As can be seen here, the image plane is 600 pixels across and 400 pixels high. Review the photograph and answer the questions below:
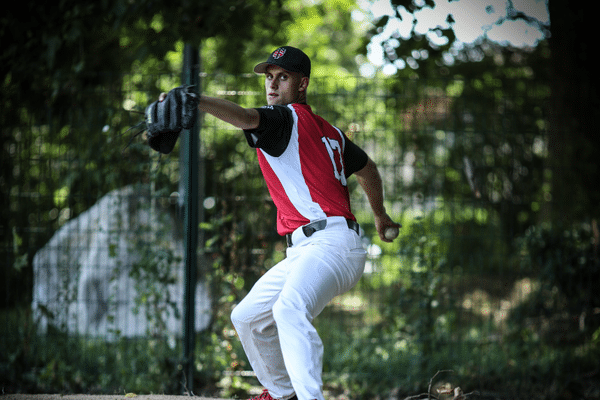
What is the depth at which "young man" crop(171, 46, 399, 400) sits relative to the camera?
2.57 m

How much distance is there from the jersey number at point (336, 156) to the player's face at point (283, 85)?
1.04ft

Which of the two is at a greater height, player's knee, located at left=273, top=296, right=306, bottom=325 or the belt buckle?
the belt buckle

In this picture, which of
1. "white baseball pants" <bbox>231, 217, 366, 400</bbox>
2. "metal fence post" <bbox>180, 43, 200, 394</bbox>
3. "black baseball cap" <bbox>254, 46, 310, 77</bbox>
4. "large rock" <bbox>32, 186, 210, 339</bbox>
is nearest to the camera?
"white baseball pants" <bbox>231, 217, 366, 400</bbox>

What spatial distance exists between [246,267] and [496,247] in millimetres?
5864

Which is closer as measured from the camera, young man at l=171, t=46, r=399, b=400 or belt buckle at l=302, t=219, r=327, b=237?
young man at l=171, t=46, r=399, b=400

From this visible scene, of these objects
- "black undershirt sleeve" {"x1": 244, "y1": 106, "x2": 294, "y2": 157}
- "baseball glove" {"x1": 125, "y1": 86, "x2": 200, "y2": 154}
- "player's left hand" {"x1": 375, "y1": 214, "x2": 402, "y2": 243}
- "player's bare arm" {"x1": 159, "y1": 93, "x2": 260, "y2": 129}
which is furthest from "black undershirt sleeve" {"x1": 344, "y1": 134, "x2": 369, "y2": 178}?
"baseball glove" {"x1": 125, "y1": 86, "x2": 200, "y2": 154}

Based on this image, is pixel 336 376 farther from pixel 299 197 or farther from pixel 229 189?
pixel 299 197

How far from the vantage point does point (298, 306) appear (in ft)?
8.55

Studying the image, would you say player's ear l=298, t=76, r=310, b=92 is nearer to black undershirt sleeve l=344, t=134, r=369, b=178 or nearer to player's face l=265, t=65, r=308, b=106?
player's face l=265, t=65, r=308, b=106

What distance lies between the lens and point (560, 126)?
253 inches

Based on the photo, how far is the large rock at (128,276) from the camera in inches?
193

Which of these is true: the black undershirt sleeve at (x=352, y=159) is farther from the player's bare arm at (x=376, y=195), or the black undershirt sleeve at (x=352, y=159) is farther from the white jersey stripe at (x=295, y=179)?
the white jersey stripe at (x=295, y=179)

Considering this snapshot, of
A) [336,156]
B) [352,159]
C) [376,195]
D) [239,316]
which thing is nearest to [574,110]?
[376,195]

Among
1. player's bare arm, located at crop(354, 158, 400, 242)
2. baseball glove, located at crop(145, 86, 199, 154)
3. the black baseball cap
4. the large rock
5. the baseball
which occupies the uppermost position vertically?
the black baseball cap
